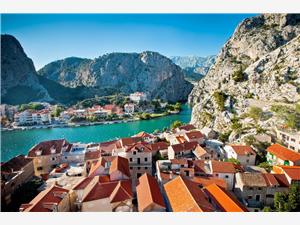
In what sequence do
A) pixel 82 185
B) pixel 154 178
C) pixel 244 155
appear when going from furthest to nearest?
pixel 244 155 < pixel 154 178 < pixel 82 185

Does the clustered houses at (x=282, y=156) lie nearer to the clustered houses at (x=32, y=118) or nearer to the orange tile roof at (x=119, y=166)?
the orange tile roof at (x=119, y=166)

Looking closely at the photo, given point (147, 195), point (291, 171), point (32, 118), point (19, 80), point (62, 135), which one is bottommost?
point (62, 135)

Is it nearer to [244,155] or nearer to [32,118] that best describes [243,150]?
[244,155]

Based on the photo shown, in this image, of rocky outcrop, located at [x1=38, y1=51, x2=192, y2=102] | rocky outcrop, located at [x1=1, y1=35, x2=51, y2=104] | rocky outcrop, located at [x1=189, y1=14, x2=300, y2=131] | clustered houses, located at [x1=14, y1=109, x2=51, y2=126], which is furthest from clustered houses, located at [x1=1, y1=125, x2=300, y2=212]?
rocky outcrop, located at [x1=38, y1=51, x2=192, y2=102]

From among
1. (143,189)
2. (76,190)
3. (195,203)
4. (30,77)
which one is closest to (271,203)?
(195,203)

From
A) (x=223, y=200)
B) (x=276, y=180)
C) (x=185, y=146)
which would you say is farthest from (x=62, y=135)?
(x=276, y=180)

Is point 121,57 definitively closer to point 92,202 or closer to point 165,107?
point 165,107

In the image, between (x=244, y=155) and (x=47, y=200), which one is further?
(x=244, y=155)

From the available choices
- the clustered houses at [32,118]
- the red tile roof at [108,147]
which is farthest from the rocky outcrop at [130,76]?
the red tile roof at [108,147]

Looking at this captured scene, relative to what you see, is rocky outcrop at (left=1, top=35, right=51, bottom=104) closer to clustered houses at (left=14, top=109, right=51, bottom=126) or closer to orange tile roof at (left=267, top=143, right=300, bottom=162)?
clustered houses at (left=14, top=109, right=51, bottom=126)
